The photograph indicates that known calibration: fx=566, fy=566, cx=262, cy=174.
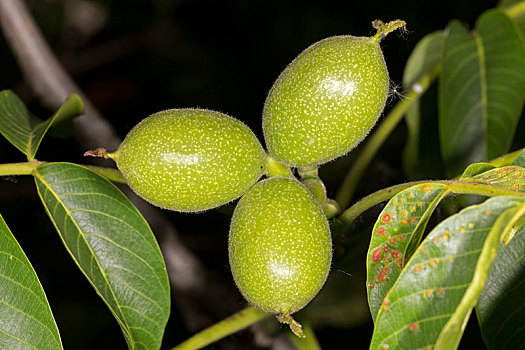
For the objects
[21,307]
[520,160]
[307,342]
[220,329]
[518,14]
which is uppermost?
[518,14]

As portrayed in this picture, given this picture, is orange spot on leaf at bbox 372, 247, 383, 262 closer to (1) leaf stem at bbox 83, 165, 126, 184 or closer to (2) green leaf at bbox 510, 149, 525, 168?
(2) green leaf at bbox 510, 149, 525, 168

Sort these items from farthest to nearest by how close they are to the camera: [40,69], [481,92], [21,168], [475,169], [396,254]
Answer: [40,69], [481,92], [21,168], [475,169], [396,254]

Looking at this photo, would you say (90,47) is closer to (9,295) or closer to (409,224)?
(9,295)

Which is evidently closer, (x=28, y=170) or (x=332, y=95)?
(x=332, y=95)

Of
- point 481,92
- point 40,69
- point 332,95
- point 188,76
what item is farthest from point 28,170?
point 188,76

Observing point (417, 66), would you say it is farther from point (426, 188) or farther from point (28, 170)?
point (28, 170)

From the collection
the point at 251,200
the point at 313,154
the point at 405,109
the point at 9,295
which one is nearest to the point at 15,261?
the point at 9,295

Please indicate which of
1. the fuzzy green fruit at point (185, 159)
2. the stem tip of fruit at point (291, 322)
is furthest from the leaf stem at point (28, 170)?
the stem tip of fruit at point (291, 322)
